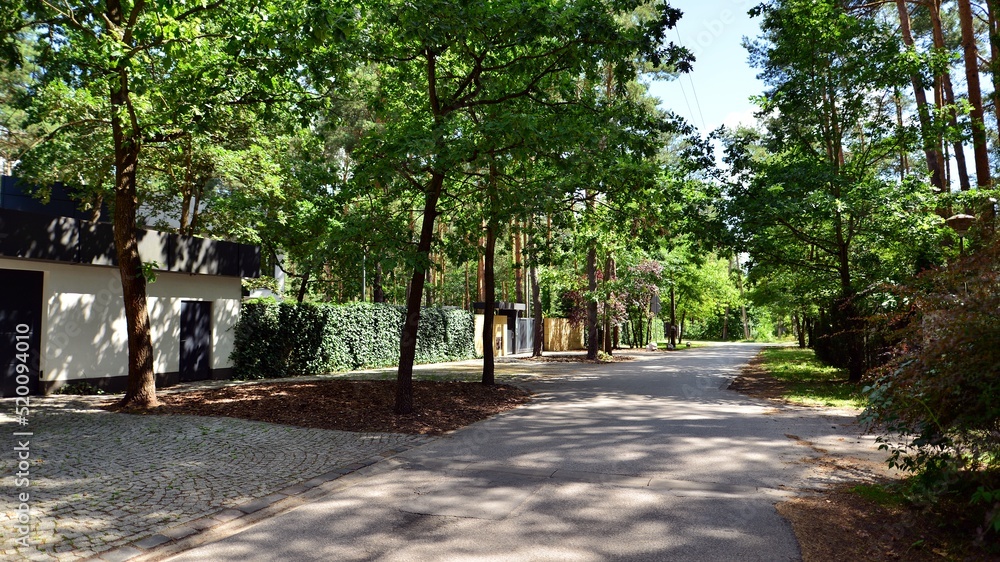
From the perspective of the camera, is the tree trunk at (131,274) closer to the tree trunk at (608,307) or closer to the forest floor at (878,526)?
the forest floor at (878,526)

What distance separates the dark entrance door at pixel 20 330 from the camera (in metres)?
11.1

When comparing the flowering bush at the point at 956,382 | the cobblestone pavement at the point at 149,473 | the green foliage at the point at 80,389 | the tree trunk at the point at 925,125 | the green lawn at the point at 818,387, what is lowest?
the green lawn at the point at 818,387

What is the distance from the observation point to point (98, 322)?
1262 centimetres

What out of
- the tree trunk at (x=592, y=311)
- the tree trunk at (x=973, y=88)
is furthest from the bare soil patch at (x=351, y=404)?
the tree trunk at (x=973, y=88)

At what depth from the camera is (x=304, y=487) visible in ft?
18.6

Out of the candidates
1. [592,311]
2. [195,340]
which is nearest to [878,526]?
[195,340]

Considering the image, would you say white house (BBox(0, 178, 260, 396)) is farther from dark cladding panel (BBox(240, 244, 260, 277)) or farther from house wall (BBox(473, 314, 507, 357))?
house wall (BBox(473, 314, 507, 357))

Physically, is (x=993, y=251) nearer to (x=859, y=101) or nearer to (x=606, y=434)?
(x=606, y=434)

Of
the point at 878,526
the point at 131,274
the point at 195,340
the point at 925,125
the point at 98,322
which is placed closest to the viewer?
the point at 878,526

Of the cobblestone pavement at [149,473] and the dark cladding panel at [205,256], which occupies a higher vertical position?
the dark cladding panel at [205,256]

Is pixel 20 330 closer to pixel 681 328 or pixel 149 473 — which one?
pixel 149 473

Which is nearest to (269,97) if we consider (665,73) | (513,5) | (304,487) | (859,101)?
(513,5)

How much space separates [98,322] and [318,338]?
6.04 metres

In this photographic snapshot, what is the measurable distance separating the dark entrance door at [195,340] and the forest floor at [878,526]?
13.8 m
